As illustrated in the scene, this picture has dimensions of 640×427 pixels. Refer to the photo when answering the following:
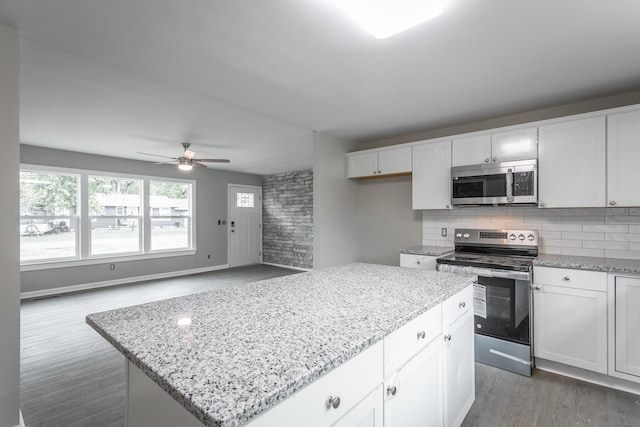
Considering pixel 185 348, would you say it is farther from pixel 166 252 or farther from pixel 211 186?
pixel 211 186

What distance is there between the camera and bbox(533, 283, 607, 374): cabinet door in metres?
2.25

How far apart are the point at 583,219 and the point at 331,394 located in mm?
3112

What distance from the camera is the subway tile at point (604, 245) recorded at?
2.60 metres

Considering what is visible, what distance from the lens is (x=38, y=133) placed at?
4.02 meters

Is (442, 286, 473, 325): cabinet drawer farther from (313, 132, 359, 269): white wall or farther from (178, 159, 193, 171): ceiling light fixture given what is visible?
(178, 159, 193, 171): ceiling light fixture

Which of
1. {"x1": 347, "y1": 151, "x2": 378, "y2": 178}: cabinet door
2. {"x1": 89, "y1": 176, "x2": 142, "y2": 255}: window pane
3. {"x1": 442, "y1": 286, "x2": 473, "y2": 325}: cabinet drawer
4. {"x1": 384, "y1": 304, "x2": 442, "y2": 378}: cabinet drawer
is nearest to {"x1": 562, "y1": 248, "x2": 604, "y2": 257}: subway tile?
{"x1": 442, "y1": 286, "x2": 473, "y2": 325}: cabinet drawer

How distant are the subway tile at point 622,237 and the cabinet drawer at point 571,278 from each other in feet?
2.17

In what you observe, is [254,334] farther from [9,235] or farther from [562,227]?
[562,227]

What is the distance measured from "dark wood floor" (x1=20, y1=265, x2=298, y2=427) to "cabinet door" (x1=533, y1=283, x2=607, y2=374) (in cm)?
315

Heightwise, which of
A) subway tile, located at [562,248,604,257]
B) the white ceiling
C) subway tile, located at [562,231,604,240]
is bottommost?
subway tile, located at [562,248,604,257]

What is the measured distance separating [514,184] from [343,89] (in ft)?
5.99

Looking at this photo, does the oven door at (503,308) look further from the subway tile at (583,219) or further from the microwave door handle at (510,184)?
the subway tile at (583,219)

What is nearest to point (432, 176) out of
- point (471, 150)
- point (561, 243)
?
point (471, 150)

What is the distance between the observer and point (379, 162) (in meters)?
3.79
